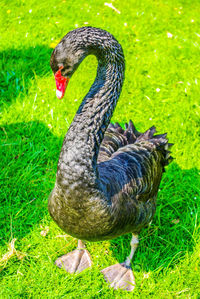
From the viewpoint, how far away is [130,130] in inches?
135

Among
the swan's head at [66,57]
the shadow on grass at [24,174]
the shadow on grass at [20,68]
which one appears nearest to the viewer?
the swan's head at [66,57]

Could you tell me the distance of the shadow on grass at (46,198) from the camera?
3.25m

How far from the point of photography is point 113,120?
4.43 meters

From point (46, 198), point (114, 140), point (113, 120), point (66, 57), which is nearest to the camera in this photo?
point (66, 57)

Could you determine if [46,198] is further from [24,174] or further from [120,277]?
[120,277]

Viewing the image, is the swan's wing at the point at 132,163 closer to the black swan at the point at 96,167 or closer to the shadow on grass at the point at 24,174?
the black swan at the point at 96,167

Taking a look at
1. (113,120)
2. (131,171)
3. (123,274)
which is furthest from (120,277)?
(113,120)

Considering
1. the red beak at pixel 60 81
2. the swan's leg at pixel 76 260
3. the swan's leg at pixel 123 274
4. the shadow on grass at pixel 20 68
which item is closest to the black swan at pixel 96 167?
the red beak at pixel 60 81

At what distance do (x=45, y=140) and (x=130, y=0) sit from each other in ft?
11.9

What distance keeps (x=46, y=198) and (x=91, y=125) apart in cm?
151

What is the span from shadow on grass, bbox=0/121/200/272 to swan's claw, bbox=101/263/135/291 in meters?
0.12

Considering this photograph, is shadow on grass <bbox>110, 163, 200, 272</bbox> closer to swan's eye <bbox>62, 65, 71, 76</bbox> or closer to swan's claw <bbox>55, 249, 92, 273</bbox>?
swan's claw <bbox>55, 249, 92, 273</bbox>

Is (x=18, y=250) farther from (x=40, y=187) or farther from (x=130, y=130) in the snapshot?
(x=130, y=130)

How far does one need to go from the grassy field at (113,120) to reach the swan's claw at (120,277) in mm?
55
